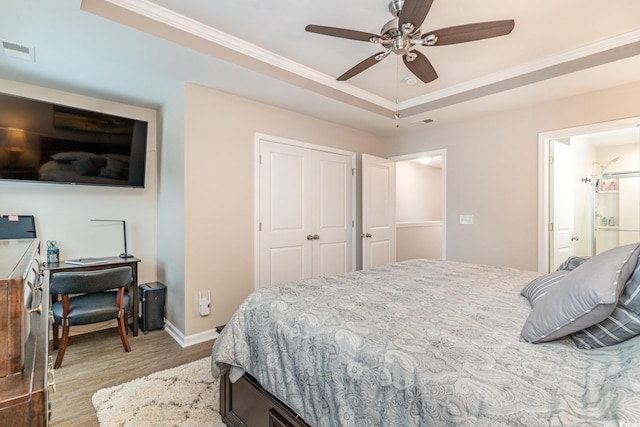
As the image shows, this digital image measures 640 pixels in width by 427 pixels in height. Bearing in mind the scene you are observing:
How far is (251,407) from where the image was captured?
1.52 metres

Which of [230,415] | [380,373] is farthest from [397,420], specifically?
[230,415]

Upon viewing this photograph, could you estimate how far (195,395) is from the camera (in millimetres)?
2021

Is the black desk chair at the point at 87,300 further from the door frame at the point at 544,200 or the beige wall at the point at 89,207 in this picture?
the door frame at the point at 544,200

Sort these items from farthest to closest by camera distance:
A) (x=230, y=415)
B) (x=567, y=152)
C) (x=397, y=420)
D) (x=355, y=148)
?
(x=355, y=148) < (x=567, y=152) < (x=230, y=415) < (x=397, y=420)

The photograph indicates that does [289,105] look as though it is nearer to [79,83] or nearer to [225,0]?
[225,0]

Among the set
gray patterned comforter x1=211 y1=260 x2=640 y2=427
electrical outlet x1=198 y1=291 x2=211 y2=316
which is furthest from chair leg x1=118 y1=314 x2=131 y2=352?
gray patterned comforter x1=211 y1=260 x2=640 y2=427

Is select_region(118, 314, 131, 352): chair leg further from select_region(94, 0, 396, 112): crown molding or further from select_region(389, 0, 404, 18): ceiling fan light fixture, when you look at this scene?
select_region(389, 0, 404, 18): ceiling fan light fixture

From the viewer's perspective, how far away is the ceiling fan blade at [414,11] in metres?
1.63

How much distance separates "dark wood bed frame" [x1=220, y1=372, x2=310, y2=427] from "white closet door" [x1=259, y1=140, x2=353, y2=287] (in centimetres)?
171

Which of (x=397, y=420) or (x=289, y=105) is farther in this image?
(x=289, y=105)

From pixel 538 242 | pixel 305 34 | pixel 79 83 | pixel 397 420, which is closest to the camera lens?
pixel 397 420

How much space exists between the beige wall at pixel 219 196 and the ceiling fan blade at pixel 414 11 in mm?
1973

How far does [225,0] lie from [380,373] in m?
2.39

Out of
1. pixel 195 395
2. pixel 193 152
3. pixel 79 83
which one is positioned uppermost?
pixel 79 83
